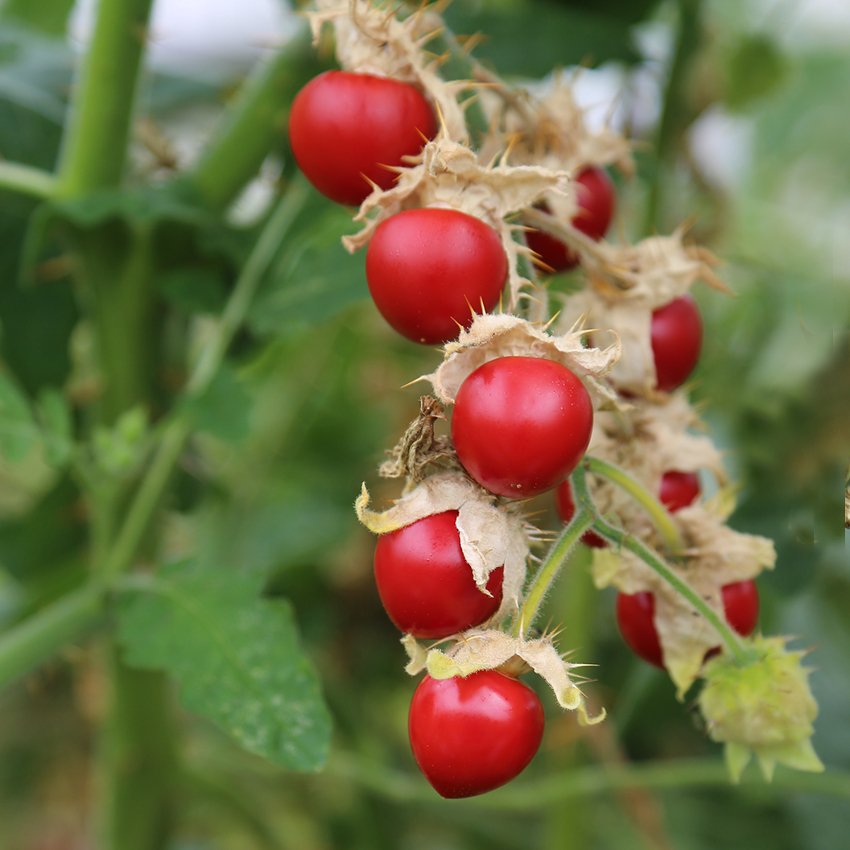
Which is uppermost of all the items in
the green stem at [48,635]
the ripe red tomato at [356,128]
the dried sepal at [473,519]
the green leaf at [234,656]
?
the ripe red tomato at [356,128]

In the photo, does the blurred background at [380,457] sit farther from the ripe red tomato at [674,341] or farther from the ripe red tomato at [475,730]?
the ripe red tomato at [475,730]

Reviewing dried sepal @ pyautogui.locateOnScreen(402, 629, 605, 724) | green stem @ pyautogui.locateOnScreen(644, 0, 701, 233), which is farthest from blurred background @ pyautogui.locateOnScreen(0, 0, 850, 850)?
dried sepal @ pyautogui.locateOnScreen(402, 629, 605, 724)

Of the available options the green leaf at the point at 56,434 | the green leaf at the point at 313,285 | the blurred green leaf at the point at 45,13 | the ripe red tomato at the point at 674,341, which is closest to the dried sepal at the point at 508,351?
the ripe red tomato at the point at 674,341

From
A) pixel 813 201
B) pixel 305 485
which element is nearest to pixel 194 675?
pixel 305 485

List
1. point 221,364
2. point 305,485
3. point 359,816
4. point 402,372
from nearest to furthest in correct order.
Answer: point 221,364 < point 359,816 < point 305,485 < point 402,372

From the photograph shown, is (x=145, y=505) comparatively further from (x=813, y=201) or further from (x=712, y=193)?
(x=813, y=201)

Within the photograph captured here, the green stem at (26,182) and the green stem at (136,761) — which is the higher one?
the green stem at (26,182)
